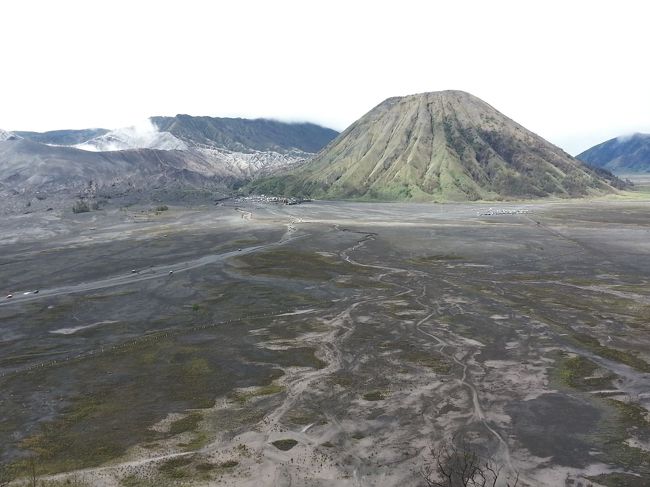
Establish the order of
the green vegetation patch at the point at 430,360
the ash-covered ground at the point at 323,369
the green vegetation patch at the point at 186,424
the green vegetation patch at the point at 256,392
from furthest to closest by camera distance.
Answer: the green vegetation patch at the point at 430,360 → the green vegetation patch at the point at 256,392 → the green vegetation patch at the point at 186,424 → the ash-covered ground at the point at 323,369

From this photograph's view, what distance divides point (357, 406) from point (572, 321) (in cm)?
3316

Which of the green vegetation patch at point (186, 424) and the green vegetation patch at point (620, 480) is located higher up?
the green vegetation patch at point (620, 480)

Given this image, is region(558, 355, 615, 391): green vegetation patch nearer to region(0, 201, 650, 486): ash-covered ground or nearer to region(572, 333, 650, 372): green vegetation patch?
region(0, 201, 650, 486): ash-covered ground

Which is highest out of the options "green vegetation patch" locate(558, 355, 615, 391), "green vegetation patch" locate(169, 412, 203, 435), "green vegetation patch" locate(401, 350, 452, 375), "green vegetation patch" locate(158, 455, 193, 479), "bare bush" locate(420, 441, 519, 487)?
"green vegetation patch" locate(558, 355, 615, 391)

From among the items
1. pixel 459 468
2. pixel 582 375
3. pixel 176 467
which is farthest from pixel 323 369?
pixel 582 375

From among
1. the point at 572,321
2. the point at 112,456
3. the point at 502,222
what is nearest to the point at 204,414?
the point at 112,456

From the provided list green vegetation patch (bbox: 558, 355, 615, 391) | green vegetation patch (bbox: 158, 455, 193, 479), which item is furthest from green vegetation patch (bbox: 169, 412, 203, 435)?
green vegetation patch (bbox: 558, 355, 615, 391)

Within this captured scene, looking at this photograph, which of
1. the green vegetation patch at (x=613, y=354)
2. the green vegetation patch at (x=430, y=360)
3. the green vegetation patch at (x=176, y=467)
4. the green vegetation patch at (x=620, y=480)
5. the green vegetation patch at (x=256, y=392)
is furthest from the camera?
the green vegetation patch at (x=430, y=360)

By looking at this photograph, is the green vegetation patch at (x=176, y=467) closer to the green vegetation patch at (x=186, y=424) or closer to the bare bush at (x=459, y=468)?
the green vegetation patch at (x=186, y=424)

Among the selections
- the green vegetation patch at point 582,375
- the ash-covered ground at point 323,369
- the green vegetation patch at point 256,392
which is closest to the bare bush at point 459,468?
the ash-covered ground at point 323,369

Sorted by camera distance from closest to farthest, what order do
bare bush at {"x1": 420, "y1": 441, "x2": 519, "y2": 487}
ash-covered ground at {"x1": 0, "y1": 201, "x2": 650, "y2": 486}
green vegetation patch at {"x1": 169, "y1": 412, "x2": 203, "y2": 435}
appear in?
bare bush at {"x1": 420, "y1": 441, "x2": 519, "y2": 487}
ash-covered ground at {"x1": 0, "y1": 201, "x2": 650, "y2": 486}
green vegetation patch at {"x1": 169, "y1": 412, "x2": 203, "y2": 435}

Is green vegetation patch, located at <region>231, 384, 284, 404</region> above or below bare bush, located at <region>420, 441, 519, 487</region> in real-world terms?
below

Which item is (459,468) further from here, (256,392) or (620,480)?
(256,392)

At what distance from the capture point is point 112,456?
2877 cm
